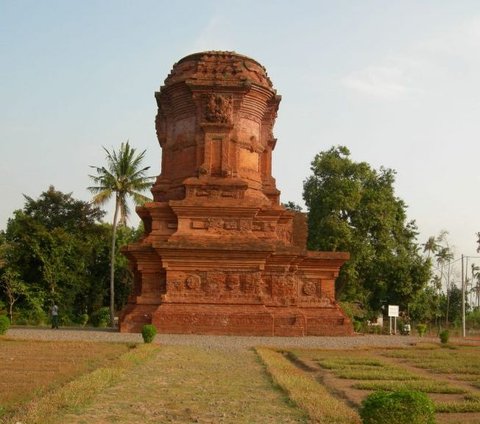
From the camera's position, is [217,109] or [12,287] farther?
[12,287]

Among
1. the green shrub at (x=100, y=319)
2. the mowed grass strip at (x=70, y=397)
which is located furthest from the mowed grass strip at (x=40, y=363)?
the green shrub at (x=100, y=319)

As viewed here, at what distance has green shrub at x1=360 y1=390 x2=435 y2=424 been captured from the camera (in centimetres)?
541

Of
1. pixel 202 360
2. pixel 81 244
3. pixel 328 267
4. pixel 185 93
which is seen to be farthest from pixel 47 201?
pixel 202 360

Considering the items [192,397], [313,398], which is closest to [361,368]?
[313,398]

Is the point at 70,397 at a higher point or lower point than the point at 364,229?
lower

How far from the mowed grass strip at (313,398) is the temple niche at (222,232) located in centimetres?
1065

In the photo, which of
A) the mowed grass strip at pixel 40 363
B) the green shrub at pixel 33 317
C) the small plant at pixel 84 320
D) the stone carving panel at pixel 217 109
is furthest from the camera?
the small plant at pixel 84 320

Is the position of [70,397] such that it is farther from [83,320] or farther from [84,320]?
[83,320]

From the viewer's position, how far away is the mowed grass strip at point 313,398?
691 centimetres

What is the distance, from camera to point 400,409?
5.42 meters

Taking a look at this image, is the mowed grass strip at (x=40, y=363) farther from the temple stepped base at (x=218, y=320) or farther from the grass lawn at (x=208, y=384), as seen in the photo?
the temple stepped base at (x=218, y=320)

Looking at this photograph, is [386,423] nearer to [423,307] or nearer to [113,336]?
[113,336]

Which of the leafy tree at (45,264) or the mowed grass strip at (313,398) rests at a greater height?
the leafy tree at (45,264)

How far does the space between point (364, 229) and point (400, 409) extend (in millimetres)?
35133
